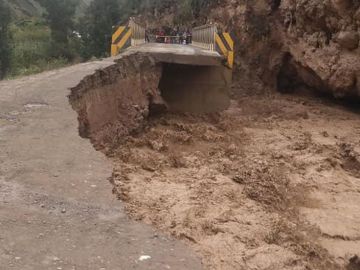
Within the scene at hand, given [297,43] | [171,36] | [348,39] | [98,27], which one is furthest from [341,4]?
[98,27]

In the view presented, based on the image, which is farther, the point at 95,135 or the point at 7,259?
the point at 95,135

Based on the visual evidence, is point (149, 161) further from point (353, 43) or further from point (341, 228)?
point (353, 43)

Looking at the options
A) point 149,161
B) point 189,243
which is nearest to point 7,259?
point 189,243

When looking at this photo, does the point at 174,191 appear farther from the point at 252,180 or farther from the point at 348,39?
the point at 348,39

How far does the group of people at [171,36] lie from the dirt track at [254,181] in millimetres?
9037

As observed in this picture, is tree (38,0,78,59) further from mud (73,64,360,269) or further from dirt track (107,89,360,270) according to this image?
dirt track (107,89,360,270)

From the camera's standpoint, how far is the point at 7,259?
3027 millimetres

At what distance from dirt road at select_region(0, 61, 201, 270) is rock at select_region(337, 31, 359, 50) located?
6.40 m

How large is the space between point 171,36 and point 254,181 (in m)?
17.1

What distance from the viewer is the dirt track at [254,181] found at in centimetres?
418

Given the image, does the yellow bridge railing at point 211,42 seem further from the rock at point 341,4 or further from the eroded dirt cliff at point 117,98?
the rock at point 341,4

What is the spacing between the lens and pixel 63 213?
3.69 meters

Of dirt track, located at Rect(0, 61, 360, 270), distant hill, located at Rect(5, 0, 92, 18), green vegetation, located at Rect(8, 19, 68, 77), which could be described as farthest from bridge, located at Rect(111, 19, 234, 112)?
distant hill, located at Rect(5, 0, 92, 18)

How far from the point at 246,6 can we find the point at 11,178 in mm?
11352
